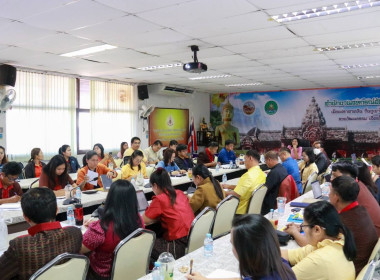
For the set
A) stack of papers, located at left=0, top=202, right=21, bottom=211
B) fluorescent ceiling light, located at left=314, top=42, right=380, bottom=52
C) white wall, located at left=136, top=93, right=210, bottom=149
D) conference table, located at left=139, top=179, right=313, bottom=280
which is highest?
fluorescent ceiling light, located at left=314, top=42, right=380, bottom=52

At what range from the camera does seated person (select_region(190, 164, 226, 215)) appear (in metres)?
3.84

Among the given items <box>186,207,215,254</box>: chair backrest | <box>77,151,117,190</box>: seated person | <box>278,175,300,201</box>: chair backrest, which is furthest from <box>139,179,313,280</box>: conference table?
<box>77,151,117,190</box>: seated person

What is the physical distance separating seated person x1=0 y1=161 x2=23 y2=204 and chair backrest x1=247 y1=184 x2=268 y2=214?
2.76 m

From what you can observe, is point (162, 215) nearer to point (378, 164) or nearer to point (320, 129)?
point (378, 164)

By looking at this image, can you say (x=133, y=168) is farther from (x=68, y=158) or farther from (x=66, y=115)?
(x=66, y=115)

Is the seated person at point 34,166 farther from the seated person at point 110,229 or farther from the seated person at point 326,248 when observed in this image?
the seated person at point 326,248

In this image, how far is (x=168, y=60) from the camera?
6.52m

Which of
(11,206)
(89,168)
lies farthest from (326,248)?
(89,168)

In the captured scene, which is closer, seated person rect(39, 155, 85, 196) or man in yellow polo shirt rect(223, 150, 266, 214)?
man in yellow polo shirt rect(223, 150, 266, 214)

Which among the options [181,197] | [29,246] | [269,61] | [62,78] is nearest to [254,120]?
[269,61]

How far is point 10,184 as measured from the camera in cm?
418

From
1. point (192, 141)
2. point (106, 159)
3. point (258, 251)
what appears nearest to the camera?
point (258, 251)

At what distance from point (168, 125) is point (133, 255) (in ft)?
29.5

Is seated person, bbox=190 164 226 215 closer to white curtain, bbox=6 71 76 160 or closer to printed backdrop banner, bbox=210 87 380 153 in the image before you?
white curtain, bbox=6 71 76 160
